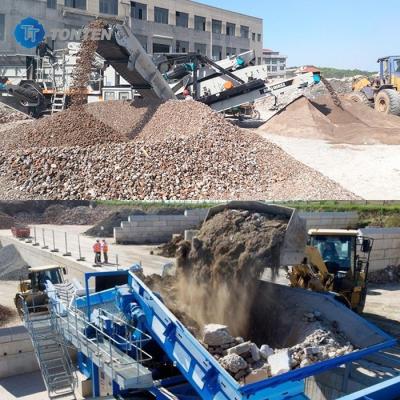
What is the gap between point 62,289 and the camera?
10.8 metres

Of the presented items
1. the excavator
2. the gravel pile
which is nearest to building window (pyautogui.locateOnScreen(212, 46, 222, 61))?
the excavator

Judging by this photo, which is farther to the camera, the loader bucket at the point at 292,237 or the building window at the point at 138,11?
the building window at the point at 138,11

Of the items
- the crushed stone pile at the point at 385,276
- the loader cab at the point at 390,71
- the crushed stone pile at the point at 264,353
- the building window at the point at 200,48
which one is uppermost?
the building window at the point at 200,48

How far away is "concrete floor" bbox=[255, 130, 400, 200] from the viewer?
23.9m

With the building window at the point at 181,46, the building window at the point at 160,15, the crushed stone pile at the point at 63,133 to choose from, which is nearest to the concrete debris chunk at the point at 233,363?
the crushed stone pile at the point at 63,133

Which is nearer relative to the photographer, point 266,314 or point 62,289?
point 266,314

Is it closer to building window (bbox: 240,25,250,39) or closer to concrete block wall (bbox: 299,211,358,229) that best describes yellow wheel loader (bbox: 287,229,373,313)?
concrete block wall (bbox: 299,211,358,229)

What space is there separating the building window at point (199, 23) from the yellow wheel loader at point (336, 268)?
176ft

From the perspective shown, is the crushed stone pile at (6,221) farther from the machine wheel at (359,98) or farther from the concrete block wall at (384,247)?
the machine wheel at (359,98)

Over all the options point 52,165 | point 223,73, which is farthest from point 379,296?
point 223,73

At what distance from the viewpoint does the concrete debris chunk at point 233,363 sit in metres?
7.46

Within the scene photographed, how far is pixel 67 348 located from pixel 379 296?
7.90m

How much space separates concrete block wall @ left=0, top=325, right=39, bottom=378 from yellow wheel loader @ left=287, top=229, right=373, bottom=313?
475cm

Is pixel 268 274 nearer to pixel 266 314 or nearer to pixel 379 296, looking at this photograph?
pixel 266 314
